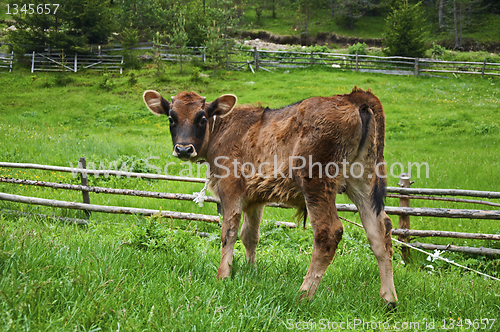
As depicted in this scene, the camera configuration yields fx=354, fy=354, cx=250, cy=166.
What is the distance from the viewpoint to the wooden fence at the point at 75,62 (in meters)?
30.2

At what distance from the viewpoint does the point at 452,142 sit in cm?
1472

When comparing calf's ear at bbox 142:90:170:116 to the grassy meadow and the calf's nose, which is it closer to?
the calf's nose

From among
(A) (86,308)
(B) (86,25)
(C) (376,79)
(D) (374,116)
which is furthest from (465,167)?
(B) (86,25)

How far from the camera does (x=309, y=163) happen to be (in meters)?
3.56

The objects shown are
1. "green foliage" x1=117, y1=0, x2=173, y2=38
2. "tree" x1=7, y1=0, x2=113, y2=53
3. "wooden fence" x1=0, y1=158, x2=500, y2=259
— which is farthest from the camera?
"green foliage" x1=117, y1=0, x2=173, y2=38

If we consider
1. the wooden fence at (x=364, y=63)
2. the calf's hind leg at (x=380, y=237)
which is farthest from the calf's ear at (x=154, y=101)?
the wooden fence at (x=364, y=63)

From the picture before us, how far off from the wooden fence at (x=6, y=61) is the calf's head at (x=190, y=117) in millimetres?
31997

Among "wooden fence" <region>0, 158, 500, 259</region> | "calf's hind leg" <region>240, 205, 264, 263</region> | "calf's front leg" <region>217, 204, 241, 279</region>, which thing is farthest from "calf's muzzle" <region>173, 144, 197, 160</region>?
"wooden fence" <region>0, 158, 500, 259</region>

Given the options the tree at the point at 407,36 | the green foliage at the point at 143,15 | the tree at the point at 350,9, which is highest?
the tree at the point at 350,9

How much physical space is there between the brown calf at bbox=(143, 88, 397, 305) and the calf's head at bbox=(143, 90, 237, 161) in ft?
0.04

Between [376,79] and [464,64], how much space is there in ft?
25.9

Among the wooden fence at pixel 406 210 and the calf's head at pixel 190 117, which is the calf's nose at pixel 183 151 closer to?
the calf's head at pixel 190 117

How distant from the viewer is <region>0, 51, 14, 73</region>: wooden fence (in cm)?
2953

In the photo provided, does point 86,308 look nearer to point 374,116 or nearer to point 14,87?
point 374,116
